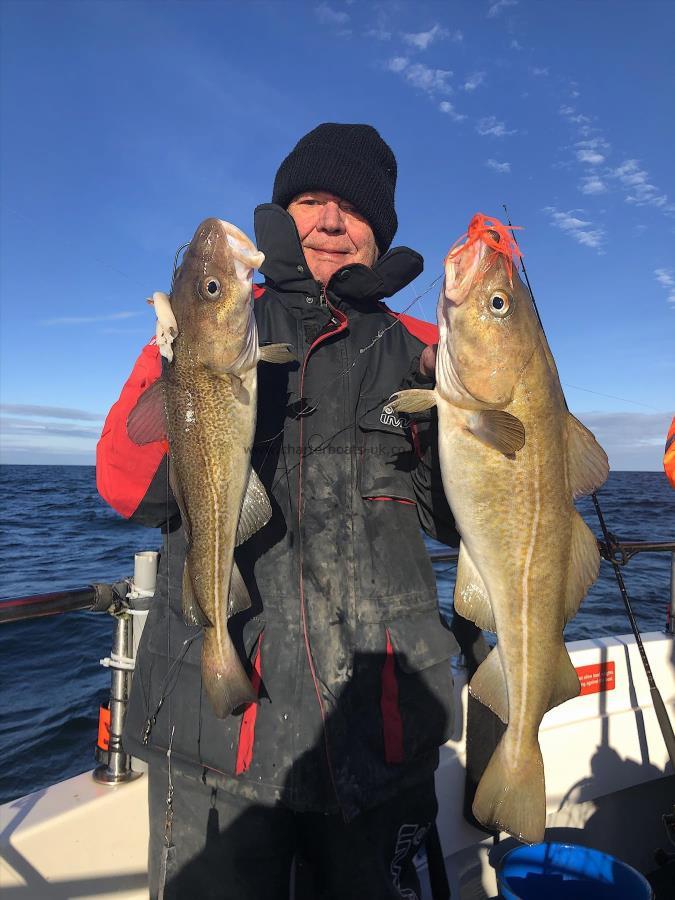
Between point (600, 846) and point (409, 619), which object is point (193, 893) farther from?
point (600, 846)

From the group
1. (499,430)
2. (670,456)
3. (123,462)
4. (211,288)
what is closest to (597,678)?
(670,456)

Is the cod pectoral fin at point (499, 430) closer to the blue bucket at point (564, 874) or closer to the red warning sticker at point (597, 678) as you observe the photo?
the blue bucket at point (564, 874)

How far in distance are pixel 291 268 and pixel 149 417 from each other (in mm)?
1024

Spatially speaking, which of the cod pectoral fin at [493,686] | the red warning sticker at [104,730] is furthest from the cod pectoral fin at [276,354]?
the red warning sticker at [104,730]

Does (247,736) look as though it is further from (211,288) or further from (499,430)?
(211,288)

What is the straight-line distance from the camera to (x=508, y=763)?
2.35 m

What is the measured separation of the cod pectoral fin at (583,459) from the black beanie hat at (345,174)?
1.71 m

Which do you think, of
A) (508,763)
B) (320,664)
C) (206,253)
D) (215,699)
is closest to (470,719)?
(508,763)

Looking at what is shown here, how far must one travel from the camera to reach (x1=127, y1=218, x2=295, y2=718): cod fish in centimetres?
236

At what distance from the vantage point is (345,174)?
3.38 metres

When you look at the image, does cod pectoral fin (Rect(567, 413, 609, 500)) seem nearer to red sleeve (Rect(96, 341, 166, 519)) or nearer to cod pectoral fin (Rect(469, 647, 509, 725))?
cod pectoral fin (Rect(469, 647, 509, 725))

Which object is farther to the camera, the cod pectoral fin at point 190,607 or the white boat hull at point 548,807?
the white boat hull at point 548,807

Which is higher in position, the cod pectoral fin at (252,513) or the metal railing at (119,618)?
the cod pectoral fin at (252,513)

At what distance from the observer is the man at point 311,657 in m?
2.31
